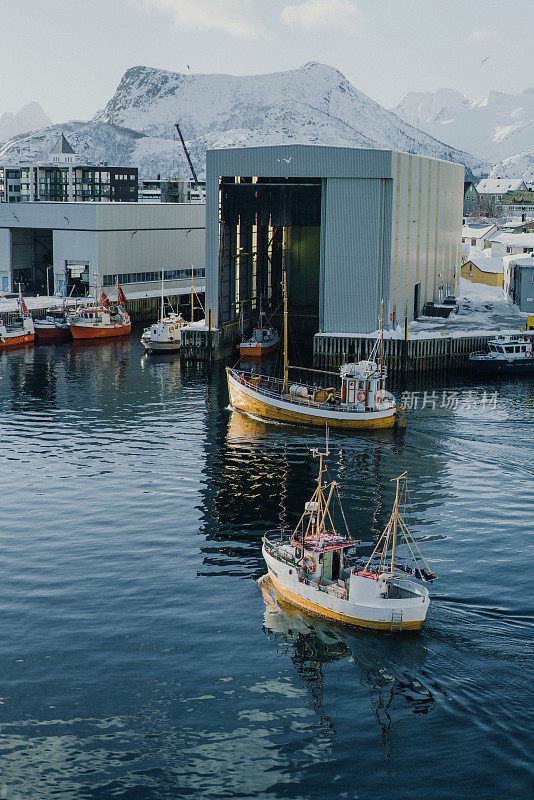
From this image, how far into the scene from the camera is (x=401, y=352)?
100 m

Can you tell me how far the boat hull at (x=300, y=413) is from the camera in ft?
242

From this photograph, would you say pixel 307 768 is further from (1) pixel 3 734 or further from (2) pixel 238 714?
(1) pixel 3 734

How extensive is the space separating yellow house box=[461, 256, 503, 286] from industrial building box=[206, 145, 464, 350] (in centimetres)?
5148

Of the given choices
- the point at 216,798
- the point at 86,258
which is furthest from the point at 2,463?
the point at 86,258

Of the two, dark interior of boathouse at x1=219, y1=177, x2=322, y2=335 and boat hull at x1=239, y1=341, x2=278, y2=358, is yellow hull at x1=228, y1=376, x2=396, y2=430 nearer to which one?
boat hull at x1=239, y1=341, x2=278, y2=358

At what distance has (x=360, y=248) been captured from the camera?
100 meters

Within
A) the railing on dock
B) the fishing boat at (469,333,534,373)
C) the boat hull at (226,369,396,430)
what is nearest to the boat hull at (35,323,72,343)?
the railing on dock

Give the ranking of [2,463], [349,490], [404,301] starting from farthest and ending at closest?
[404,301]
[2,463]
[349,490]

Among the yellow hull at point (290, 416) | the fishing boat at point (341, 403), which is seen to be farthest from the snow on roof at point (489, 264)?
the yellow hull at point (290, 416)

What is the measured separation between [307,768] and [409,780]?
3064 millimetres

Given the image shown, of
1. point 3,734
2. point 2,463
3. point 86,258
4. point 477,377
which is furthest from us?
point 86,258

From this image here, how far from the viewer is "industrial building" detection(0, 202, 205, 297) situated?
13700 centimetres

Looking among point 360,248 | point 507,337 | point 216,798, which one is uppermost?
point 360,248

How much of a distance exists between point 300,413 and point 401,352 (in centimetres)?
2779
